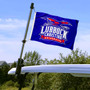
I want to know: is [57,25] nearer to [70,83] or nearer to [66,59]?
[70,83]

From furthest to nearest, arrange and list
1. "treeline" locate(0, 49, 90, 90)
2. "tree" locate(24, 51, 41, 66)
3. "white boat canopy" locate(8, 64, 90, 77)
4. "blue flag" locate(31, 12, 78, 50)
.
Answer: "tree" locate(24, 51, 41, 66)
"treeline" locate(0, 49, 90, 90)
"blue flag" locate(31, 12, 78, 50)
"white boat canopy" locate(8, 64, 90, 77)

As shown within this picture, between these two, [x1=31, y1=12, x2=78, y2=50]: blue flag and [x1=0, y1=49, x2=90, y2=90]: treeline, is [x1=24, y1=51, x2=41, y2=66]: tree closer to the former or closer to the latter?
[x1=0, y1=49, x2=90, y2=90]: treeline

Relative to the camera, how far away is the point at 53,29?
4832 mm

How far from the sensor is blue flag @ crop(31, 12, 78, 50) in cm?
484

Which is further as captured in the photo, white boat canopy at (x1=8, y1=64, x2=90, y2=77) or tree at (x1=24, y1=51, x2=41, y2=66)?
tree at (x1=24, y1=51, x2=41, y2=66)

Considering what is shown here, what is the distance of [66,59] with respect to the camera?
45.1 feet

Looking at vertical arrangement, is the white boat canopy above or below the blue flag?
below

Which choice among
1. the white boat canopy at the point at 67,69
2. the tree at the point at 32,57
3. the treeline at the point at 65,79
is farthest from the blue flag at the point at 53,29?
the tree at the point at 32,57

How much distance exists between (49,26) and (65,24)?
0.41m

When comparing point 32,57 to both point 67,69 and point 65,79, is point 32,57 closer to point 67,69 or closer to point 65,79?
point 65,79

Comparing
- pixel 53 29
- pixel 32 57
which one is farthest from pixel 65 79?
pixel 32 57

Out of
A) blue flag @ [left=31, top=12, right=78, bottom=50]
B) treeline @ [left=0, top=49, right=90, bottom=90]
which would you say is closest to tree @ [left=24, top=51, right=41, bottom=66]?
treeline @ [left=0, top=49, right=90, bottom=90]

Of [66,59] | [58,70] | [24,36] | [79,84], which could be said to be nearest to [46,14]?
[24,36]

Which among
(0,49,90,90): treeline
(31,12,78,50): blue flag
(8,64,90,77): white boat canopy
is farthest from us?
(0,49,90,90): treeline
